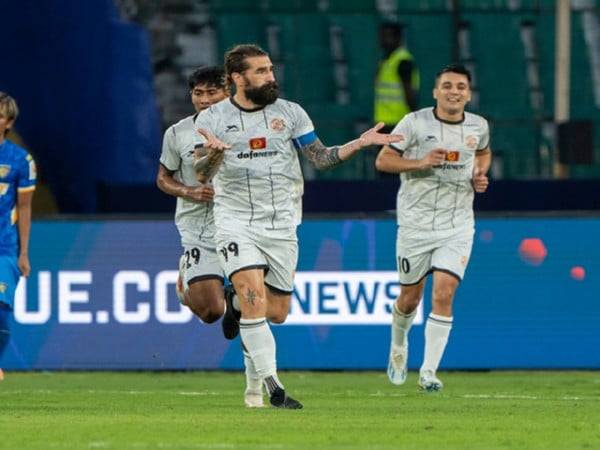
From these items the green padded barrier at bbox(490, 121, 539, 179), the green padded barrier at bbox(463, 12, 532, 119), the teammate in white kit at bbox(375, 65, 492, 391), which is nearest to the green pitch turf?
the teammate in white kit at bbox(375, 65, 492, 391)

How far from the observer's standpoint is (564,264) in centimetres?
1583

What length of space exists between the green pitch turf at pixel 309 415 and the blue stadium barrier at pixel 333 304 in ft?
2.28

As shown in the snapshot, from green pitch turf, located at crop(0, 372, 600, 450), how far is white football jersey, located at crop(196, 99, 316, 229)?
3.73 feet

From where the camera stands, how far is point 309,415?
10406mm

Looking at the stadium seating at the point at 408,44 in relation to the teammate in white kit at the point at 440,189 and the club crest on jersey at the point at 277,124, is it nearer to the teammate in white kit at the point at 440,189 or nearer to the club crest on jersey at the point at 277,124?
the teammate in white kit at the point at 440,189

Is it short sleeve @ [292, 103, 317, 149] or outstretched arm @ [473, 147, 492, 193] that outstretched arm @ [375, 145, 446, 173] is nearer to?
outstretched arm @ [473, 147, 492, 193]

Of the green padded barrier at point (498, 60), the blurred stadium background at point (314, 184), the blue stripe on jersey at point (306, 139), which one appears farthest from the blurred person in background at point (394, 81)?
the blue stripe on jersey at point (306, 139)

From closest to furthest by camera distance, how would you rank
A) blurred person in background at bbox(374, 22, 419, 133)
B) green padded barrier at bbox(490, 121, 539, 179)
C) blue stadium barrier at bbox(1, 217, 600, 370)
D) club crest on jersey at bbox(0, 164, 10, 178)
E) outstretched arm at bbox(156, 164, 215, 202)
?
outstretched arm at bbox(156, 164, 215, 202) → club crest on jersey at bbox(0, 164, 10, 178) → blue stadium barrier at bbox(1, 217, 600, 370) → blurred person in background at bbox(374, 22, 419, 133) → green padded barrier at bbox(490, 121, 539, 179)

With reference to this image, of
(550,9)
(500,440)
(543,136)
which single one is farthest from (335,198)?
(500,440)

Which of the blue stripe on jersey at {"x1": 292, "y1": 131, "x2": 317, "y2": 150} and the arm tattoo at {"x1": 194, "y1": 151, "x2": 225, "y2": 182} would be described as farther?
the blue stripe on jersey at {"x1": 292, "y1": 131, "x2": 317, "y2": 150}

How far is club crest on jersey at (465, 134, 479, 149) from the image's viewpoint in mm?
13273

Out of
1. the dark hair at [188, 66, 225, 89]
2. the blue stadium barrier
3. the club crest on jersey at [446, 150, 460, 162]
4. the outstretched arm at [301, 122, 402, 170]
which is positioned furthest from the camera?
the blue stadium barrier

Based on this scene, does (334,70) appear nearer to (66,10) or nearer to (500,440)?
(66,10)

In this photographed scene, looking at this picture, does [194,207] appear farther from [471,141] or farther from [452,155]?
[471,141]
